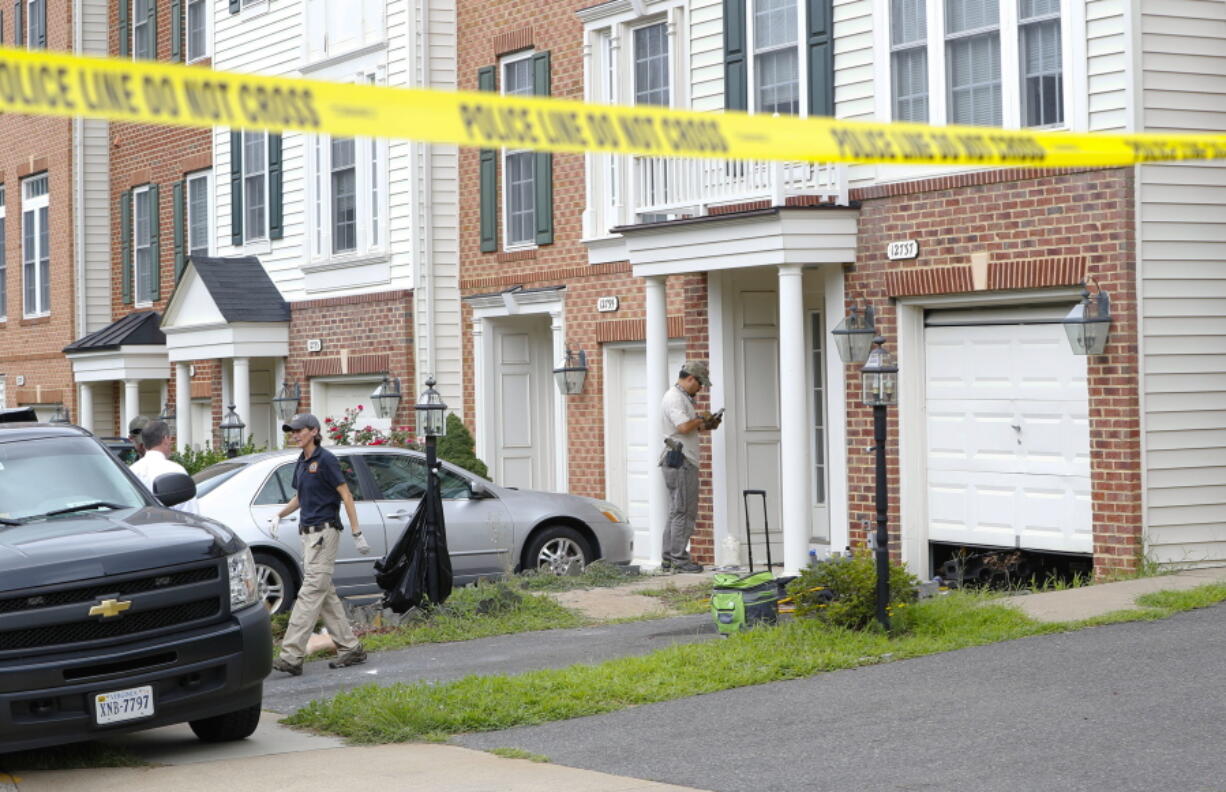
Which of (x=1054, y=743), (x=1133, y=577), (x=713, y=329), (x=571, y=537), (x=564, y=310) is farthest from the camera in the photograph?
(x=564, y=310)

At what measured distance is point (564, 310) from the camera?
19.6 meters

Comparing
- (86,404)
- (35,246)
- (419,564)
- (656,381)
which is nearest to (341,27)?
(656,381)

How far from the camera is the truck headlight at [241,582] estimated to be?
356 inches

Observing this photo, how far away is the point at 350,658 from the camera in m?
11.8

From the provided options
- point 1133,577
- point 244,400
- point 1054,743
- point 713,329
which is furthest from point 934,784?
point 244,400

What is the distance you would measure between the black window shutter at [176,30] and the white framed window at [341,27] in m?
4.73

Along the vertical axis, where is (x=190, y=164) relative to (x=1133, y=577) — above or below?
above

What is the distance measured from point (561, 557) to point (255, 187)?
11.2 m

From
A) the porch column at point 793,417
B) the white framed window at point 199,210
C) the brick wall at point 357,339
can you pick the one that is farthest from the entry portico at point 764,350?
the white framed window at point 199,210

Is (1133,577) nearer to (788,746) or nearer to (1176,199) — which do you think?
(1176,199)

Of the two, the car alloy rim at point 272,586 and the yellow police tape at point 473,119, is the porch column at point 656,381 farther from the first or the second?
the yellow police tape at point 473,119

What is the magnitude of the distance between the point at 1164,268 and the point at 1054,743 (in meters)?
6.21

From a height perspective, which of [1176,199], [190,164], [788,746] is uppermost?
[190,164]

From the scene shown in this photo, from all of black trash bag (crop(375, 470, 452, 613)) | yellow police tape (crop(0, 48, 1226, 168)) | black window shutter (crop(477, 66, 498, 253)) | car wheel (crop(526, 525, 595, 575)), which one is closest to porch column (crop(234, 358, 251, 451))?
black window shutter (crop(477, 66, 498, 253))
